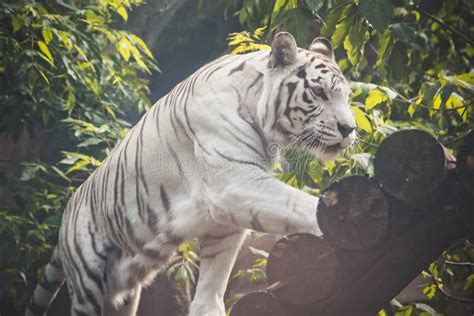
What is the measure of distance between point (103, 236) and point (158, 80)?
192 cm

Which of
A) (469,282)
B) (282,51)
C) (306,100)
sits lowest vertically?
(469,282)

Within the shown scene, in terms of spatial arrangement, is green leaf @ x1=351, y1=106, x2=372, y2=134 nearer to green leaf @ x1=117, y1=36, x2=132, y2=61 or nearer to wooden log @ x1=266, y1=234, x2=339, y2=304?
wooden log @ x1=266, y1=234, x2=339, y2=304

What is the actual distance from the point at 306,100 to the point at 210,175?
0.33m

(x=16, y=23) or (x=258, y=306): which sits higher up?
(x=16, y=23)

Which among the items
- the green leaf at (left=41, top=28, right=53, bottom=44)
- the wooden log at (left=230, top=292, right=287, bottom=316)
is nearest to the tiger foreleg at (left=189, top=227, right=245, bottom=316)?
the wooden log at (left=230, top=292, right=287, bottom=316)

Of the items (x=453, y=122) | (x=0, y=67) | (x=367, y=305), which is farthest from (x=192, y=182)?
(x=0, y=67)

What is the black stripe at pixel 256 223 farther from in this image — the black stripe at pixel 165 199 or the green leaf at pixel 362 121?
the green leaf at pixel 362 121

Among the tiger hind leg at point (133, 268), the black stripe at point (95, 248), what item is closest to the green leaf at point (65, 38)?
the black stripe at point (95, 248)

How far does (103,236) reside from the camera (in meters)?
2.16

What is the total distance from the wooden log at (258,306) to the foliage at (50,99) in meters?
1.32

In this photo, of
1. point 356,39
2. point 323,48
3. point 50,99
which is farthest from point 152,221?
point 50,99

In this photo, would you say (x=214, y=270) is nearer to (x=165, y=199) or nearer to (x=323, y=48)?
(x=165, y=199)

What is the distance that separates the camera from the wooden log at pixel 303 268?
1.48m

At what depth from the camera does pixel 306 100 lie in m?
1.75
